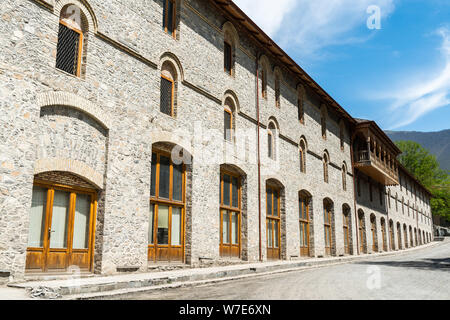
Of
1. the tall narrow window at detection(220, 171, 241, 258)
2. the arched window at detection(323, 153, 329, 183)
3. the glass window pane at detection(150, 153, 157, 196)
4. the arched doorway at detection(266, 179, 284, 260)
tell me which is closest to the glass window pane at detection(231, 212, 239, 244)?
the tall narrow window at detection(220, 171, 241, 258)

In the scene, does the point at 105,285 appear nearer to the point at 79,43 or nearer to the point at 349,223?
the point at 79,43

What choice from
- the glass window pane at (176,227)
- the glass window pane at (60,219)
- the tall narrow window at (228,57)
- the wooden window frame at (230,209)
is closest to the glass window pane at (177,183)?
the glass window pane at (176,227)

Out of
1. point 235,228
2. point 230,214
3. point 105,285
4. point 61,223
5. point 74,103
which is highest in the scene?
point 74,103

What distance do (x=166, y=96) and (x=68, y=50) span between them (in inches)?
143

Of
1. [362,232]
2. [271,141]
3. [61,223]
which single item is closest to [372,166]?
[362,232]

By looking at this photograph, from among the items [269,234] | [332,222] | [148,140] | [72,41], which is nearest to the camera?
[72,41]

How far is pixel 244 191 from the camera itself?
52.9ft

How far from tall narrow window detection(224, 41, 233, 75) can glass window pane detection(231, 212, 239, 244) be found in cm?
572

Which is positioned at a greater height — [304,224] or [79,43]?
[79,43]

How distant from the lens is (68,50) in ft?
32.2

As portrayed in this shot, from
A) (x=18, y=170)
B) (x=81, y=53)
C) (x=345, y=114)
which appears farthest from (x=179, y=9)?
(x=345, y=114)

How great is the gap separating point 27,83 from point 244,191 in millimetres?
9485

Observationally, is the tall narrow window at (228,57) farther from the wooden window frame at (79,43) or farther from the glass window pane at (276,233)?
the glass window pane at (276,233)
